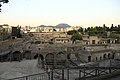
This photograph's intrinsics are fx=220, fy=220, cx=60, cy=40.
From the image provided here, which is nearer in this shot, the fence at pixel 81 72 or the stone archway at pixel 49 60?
the fence at pixel 81 72

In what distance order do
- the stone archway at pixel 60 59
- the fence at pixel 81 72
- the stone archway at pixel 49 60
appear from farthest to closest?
the stone archway at pixel 60 59 → the stone archway at pixel 49 60 → the fence at pixel 81 72

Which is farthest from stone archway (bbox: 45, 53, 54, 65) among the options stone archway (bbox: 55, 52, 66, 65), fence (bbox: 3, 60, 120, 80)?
fence (bbox: 3, 60, 120, 80)

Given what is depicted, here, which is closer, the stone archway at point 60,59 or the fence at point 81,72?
the fence at point 81,72

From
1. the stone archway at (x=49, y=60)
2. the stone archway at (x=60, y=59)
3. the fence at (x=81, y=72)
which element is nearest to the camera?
the fence at (x=81, y=72)

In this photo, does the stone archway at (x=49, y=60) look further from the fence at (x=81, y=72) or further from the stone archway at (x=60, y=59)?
the fence at (x=81, y=72)

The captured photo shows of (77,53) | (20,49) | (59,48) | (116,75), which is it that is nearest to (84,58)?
(77,53)

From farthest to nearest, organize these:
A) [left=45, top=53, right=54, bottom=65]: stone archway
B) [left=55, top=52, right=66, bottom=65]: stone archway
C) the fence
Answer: [left=55, top=52, right=66, bottom=65]: stone archway
[left=45, top=53, right=54, bottom=65]: stone archway
the fence

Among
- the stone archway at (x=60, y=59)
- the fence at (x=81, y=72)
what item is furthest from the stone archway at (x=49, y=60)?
the fence at (x=81, y=72)

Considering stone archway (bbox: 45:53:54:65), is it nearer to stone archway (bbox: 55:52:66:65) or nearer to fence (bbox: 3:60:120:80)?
stone archway (bbox: 55:52:66:65)

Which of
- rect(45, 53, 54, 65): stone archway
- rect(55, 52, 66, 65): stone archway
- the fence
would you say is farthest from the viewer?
rect(55, 52, 66, 65): stone archway

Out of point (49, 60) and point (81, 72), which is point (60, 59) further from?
point (81, 72)

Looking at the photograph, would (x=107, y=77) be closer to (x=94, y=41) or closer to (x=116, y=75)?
(x=116, y=75)

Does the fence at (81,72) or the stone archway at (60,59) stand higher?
the fence at (81,72)

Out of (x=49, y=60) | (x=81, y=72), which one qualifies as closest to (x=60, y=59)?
(x=49, y=60)
